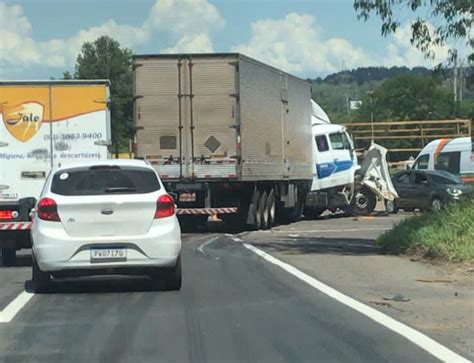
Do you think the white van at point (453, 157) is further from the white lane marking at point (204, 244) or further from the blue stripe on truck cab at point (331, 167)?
the white lane marking at point (204, 244)

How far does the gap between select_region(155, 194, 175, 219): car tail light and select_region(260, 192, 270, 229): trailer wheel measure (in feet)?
42.2

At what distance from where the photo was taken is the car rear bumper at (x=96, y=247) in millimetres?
11195

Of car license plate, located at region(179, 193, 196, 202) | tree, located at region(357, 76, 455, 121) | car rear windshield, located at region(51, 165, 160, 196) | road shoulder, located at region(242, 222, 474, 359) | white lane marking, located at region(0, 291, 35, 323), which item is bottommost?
road shoulder, located at region(242, 222, 474, 359)

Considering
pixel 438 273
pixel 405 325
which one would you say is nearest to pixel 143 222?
pixel 405 325

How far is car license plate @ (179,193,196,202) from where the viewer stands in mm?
22016

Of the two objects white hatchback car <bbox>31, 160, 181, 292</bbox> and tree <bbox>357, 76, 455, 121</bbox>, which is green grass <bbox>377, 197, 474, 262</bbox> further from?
tree <bbox>357, 76, 455, 121</bbox>

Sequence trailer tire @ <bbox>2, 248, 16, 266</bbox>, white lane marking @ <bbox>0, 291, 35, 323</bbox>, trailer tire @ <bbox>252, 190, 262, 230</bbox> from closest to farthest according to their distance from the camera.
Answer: white lane marking @ <bbox>0, 291, 35, 323</bbox>
trailer tire @ <bbox>2, 248, 16, 266</bbox>
trailer tire @ <bbox>252, 190, 262, 230</bbox>

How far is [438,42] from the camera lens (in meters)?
15.7

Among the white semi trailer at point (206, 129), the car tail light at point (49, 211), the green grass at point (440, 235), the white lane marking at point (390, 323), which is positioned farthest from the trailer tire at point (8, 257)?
the green grass at point (440, 235)

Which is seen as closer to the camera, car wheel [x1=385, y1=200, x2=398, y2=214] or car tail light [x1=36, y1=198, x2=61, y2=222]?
car tail light [x1=36, y1=198, x2=61, y2=222]

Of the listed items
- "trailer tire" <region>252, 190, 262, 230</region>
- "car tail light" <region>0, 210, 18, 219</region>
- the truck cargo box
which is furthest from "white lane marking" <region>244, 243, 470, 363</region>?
"trailer tire" <region>252, 190, 262, 230</region>

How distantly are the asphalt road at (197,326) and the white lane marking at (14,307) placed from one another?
0.36 feet

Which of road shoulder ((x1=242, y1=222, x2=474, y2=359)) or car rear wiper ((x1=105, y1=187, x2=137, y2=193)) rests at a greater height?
car rear wiper ((x1=105, y1=187, x2=137, y2=193))

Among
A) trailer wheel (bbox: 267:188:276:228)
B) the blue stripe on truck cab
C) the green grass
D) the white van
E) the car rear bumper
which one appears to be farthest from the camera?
the white van
